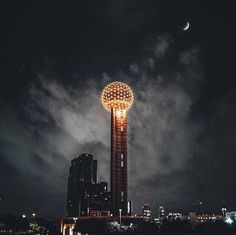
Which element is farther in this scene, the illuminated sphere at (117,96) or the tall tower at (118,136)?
the illuminated sphere at (117,96)

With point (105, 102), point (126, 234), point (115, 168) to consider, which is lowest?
point (126, 234)

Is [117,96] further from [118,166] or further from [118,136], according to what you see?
[118,166]

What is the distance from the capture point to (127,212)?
177500 millimetres

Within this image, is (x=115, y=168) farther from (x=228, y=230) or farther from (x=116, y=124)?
(x=228, y=230)

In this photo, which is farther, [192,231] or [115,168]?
[115,168]

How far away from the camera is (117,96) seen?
182m

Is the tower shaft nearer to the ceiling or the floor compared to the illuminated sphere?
nearer to the floor

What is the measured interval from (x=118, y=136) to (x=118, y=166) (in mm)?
13236

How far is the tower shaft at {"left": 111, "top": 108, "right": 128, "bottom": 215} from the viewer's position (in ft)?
566

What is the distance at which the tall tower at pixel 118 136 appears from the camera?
17288 cm

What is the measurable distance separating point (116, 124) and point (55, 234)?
65.6 meters

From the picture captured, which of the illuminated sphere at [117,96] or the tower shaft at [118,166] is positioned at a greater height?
the illuminated sphere at [117,96]

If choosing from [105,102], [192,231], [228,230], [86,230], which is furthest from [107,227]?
[105,102]

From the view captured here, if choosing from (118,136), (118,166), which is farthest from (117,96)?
(118,166)
